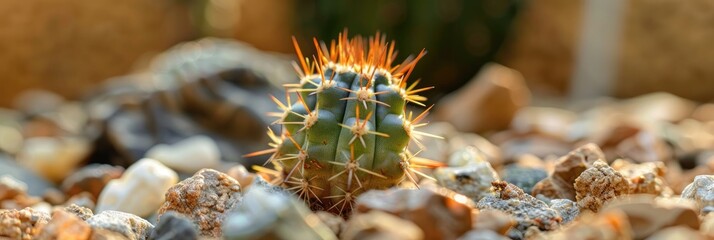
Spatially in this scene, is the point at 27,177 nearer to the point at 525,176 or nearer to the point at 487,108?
the point at 525,176

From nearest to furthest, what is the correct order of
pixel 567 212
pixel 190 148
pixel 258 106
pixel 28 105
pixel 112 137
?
1. pixel 567 212
2. pixel 190 148
3. pixel 112 137
4. pixel 258 106
5. pixel 28 105

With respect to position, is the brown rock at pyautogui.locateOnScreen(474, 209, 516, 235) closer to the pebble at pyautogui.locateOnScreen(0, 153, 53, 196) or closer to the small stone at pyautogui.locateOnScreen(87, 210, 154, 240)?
the small stone at pyautogui.locateOnScreen(87, 210, 154, 240)

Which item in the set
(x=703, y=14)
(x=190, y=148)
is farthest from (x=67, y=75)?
(x=703, y=14)

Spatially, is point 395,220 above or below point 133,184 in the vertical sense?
above

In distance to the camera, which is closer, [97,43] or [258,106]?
[258,106]

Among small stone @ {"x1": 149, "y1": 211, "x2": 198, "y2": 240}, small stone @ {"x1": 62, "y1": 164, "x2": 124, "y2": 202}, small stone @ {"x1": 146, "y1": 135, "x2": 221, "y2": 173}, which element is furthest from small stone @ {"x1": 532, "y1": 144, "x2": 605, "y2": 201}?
small stone @ {"x1": 146, "y1": 135, "x2": 221, "y2": 173}

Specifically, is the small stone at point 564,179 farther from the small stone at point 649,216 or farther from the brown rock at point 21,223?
the brown rock at point 21,223

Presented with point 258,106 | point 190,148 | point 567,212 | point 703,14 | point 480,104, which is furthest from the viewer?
point 703,14

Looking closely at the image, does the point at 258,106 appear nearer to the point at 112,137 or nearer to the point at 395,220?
the point at 112,137
